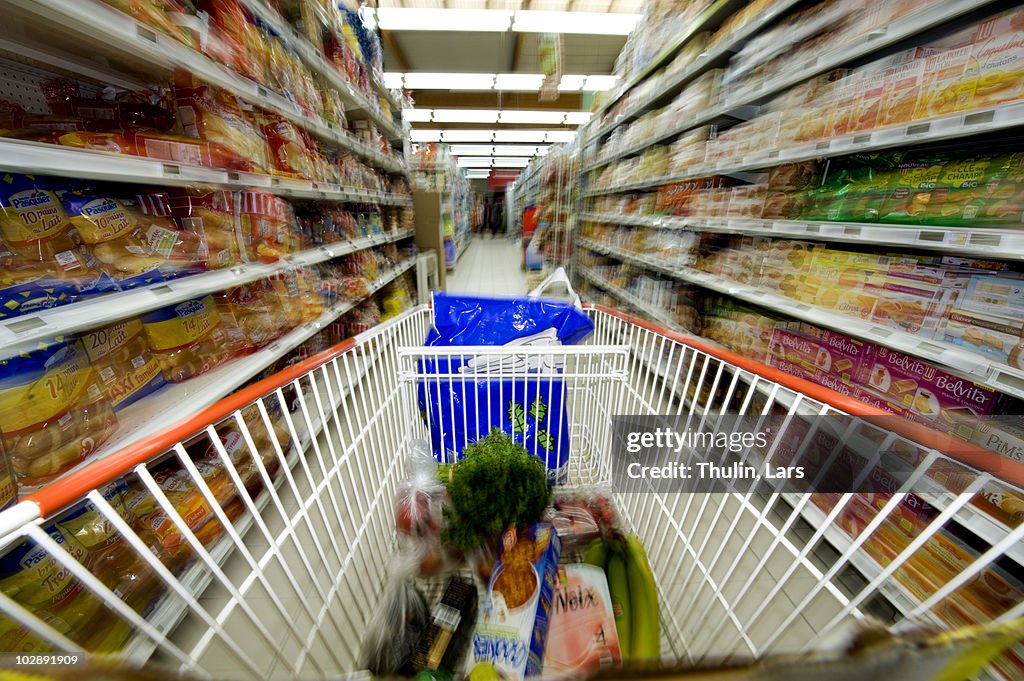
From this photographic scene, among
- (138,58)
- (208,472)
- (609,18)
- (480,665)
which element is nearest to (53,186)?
(138,58)

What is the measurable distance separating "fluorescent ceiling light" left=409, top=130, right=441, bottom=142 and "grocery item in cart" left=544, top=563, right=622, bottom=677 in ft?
36.7

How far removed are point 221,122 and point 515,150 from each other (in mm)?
13429

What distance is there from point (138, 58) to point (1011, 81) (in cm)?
257

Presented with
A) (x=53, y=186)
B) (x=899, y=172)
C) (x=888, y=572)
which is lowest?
(x=888, y=572)

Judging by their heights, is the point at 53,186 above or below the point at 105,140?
below

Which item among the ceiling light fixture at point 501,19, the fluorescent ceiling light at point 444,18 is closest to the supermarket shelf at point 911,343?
the ceiling light fixture at point 501,19

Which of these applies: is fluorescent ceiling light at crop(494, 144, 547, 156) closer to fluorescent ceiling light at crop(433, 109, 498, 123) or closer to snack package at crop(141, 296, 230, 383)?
fluorescent ceiling light at crop(433, 109, 498, 123)

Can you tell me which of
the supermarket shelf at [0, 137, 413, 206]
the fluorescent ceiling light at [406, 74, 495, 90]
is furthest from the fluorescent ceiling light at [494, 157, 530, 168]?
the supermarket shelf at [0, 137, 413, 206]

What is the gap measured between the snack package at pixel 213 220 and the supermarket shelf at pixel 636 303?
2436mm

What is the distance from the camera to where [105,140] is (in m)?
1.06

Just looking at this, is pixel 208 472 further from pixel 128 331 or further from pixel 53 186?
pixel 53 186

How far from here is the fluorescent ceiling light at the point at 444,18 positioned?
12.6 feet

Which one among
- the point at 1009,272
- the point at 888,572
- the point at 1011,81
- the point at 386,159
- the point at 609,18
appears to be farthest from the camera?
the point at 609,18

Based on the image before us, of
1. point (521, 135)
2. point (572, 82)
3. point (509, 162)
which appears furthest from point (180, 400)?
point (509, 162)
